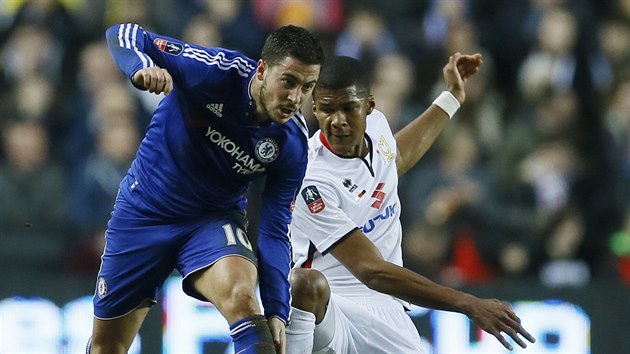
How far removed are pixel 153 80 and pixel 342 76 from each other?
4.19ft

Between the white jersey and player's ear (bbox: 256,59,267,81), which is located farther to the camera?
the white jersey

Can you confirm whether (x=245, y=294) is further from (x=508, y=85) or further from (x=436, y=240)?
(x=508, y=85)

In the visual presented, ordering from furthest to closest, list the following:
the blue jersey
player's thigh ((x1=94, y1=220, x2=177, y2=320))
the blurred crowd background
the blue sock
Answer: the blurred crowd background → player's thigh ((x1=94, y1=220, x2=177, y2=320)) → the blue jersey → the blue sock

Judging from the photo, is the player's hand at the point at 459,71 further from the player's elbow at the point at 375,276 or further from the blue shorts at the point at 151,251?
the blue shorts at the point at 151,251

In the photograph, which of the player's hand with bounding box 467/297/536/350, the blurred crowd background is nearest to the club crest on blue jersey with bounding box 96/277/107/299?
the player's hand with bounding box 467/297/536/350

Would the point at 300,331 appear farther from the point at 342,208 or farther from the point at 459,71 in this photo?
the point at 459,71

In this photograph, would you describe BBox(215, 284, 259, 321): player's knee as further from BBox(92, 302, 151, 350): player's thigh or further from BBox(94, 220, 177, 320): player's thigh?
BBox(92, 302, 151, 350): player's thigh

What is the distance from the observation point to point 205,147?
6.08 meters

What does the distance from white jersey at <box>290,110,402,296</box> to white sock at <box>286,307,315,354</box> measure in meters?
0.36

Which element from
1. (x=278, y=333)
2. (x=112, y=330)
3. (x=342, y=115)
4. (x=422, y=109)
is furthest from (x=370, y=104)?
(x=422, y=109)

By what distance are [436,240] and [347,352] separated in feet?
10.8

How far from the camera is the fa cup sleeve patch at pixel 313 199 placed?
254 inches

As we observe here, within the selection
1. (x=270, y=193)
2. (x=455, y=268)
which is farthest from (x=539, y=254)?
(x=270, y=193)

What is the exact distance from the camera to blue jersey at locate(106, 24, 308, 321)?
6020 millimetres
